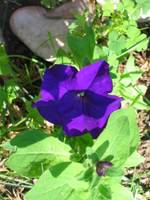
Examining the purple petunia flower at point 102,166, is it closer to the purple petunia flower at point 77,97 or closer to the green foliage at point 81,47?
the purple petunia flower at point 77,97

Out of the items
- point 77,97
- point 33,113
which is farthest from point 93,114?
point 33,113

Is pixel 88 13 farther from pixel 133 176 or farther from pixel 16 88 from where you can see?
pixel 133 176

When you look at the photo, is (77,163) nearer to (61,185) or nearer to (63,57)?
(61,185)

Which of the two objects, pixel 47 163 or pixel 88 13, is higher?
pixel 88 13

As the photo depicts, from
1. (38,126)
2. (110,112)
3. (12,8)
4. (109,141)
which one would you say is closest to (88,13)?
(12,8)

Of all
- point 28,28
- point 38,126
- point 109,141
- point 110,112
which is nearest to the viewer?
point 109,141

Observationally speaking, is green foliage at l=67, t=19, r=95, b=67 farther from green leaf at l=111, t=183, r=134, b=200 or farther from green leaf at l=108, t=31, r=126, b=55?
green leaf at l=111, t=183, r=134, b=200

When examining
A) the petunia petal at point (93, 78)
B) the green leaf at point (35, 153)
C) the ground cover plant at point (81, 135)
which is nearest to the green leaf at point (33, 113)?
the ground cover plant at point (81, 135)

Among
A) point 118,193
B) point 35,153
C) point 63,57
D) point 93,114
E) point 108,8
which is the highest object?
point 108,8
